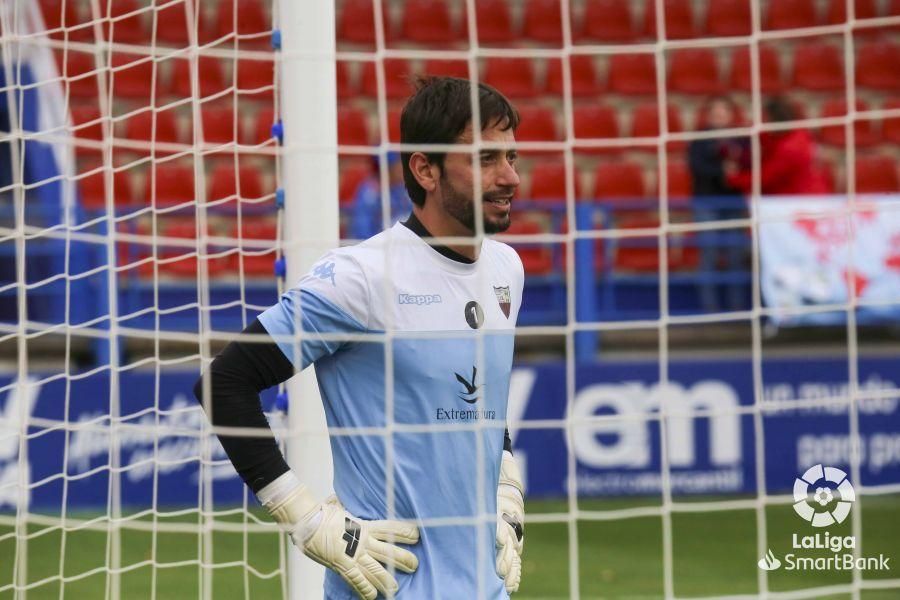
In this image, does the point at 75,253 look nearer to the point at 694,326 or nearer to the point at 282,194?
the point at 694,326

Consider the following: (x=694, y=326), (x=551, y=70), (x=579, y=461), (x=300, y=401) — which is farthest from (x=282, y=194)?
(x=551, y=70)

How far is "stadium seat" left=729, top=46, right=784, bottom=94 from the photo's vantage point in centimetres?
1147

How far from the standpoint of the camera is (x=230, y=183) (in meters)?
9.91

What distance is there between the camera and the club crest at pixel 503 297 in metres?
3.03

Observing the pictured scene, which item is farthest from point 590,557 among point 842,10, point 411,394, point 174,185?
point 842,10

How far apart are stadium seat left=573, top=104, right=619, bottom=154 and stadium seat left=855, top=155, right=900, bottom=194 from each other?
6.38 feet

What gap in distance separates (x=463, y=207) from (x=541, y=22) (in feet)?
31.4

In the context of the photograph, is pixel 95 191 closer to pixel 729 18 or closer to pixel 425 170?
pixel 729 18

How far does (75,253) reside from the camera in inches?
318

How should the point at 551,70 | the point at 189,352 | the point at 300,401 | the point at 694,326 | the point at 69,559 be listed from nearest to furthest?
the point at 300,401 < the point at 69,559 < the point at 189,352 < the point at 694,326 < the point at 551,70

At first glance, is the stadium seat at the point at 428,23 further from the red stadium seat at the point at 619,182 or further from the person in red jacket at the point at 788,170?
the person in red jacket at the point at 788,170

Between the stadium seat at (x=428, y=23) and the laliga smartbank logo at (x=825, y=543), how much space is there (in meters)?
6.02

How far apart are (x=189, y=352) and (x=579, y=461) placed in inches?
100

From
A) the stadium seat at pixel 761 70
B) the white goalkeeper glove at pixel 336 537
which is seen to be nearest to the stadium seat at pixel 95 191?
the stadium seat at pixel 761 70
